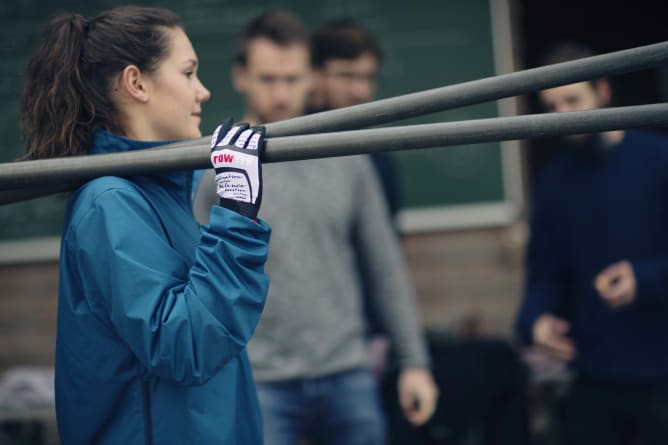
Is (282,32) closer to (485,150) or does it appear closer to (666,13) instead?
(485,150)

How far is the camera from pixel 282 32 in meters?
2.92

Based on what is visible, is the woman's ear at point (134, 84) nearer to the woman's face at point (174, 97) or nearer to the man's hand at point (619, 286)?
the woman's face at point (174, 97)

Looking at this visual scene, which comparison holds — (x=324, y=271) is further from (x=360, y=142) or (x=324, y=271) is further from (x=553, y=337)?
(x=360, y=142)

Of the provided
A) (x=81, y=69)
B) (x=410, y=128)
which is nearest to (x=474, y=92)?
(x=410, y=128)

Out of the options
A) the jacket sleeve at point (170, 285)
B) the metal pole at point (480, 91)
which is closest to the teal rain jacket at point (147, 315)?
the jacket sleeve at point (170, 285)

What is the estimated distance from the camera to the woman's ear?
5.80 ft

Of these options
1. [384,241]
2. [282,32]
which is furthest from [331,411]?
[282,32]

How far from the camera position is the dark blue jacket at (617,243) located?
9.69ft

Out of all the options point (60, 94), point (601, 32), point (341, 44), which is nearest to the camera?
point (60, 94)

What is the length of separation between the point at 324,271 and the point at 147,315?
1.27 metres

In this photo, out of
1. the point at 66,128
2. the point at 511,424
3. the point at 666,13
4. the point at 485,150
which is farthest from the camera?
the point at 666,13

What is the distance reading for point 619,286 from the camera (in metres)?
2.86

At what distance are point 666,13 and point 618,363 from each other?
3720mm

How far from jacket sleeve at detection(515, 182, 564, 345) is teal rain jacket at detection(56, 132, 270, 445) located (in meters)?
1.75
